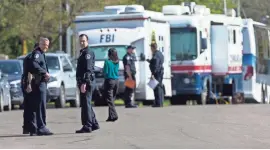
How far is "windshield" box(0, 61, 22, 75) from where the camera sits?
102 ft

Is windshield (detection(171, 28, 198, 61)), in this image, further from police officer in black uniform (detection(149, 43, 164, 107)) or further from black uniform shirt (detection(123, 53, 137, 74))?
black uniform shirt (detection(123, 53, 137, 74))

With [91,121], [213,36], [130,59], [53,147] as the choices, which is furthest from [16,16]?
[53,147]

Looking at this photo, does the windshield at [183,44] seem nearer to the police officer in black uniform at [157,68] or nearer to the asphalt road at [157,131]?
the police officer in black uniform at [157,68]

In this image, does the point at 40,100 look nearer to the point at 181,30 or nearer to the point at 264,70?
the point at 181,30

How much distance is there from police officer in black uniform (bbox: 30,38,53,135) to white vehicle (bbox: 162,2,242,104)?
16799 millimetres

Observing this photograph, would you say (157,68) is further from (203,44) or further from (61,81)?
(203,44)

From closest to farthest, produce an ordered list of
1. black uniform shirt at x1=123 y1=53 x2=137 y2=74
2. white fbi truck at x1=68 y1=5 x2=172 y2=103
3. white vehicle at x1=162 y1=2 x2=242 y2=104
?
black uniform shirt at x1=123 y1=53 x2=137 y2=74
white fbi truck at x1=68 y1=5 x2=172 y2=103
white vehicle at x1=162 y1=2 x2=242 y2=104

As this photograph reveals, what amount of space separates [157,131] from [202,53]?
55.3ft

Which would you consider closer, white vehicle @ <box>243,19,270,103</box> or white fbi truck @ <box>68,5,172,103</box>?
white fbi truck @ <box>68,5,172,103</box>

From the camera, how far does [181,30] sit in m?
34.7

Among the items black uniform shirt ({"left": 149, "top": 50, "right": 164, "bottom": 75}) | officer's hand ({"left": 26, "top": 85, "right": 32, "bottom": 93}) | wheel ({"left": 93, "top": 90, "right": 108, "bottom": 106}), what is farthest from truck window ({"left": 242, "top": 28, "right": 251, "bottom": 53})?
officer's hand ({"left": 26, "top": 85, "right": 32, "bottom": 93})

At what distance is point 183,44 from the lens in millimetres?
34531

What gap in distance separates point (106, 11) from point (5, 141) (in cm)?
1598

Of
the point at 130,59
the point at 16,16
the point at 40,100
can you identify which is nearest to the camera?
the point at 40,100
